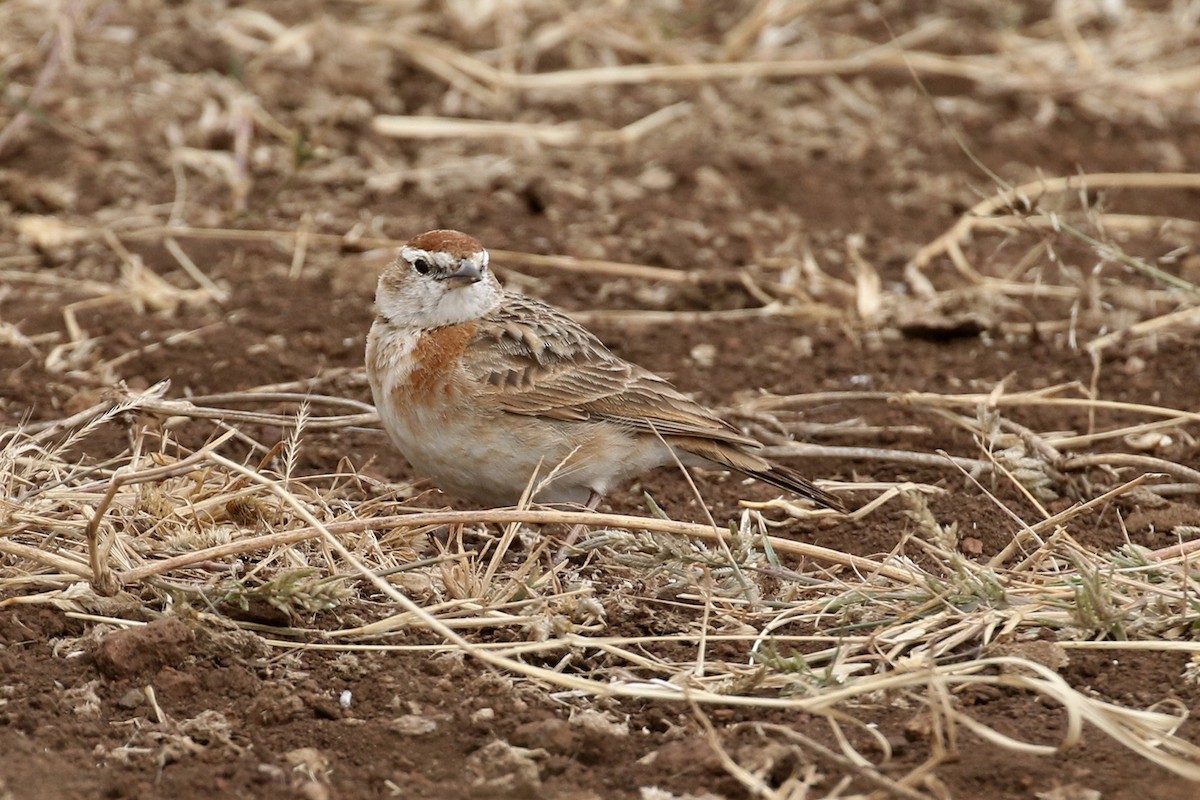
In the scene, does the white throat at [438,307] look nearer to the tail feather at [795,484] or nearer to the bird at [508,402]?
the bird at [508,402]

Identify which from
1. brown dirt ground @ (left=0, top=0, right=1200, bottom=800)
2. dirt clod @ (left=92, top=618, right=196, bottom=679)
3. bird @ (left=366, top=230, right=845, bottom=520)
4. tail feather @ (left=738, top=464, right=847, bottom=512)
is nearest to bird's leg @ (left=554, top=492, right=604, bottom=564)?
bird @ (left=366, top=230, right=845, bottom=520)

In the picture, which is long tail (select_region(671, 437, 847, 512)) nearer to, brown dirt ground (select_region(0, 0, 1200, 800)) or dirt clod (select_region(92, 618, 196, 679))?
brown dirt ground (select_region(0, 0, 1200, 800))

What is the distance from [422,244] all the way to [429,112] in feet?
15.1

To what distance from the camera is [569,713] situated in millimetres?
4758

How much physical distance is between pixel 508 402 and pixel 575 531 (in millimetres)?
639

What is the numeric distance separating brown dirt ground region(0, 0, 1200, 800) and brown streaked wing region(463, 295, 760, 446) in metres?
0.45

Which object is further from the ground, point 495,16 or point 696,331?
point 495,16

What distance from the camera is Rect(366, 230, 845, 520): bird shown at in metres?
6.05

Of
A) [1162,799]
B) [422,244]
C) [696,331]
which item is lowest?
[696,331]

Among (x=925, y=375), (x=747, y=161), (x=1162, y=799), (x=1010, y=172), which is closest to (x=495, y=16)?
(x=747, y=161)

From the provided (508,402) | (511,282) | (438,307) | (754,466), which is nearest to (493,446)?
(508,402)

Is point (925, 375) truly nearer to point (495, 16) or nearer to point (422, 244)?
point (422, 244)

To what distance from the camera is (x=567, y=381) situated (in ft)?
20.8

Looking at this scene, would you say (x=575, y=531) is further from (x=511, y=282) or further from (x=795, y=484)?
(x=511, y=282)
